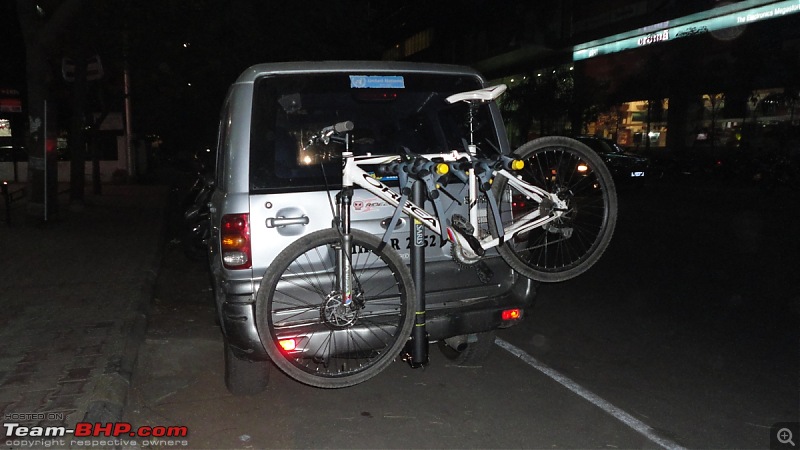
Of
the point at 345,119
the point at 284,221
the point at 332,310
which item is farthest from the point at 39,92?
the point at 332,310

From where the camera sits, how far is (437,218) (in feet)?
14.2

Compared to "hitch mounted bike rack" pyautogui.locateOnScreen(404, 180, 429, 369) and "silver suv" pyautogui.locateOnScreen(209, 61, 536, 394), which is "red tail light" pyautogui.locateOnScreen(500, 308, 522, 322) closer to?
"silver suv" pyautogui.locateOnScreen(209, 61, 536, 394)

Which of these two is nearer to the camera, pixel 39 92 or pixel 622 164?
pixel 39 92

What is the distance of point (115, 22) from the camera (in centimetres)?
1608

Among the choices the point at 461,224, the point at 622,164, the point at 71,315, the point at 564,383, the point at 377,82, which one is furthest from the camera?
the point at 622,164

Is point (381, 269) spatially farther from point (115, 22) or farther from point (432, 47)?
point (432, 47)

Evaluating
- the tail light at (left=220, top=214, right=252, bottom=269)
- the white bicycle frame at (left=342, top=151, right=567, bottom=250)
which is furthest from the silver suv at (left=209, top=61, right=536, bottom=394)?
the white bicycle frame at (left=342, top=151, right=567, bottom=250)

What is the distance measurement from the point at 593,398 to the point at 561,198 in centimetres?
148

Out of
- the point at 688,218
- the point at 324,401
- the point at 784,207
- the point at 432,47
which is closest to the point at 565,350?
the point at 324,401

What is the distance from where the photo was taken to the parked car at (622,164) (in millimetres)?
19891

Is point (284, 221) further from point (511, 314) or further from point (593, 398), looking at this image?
point (593, 398)

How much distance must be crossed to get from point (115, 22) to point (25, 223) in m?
5.14

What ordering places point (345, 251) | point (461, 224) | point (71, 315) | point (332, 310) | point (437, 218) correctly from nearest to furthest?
point (345, 251) < point (332, 310) < point (437, 218) < point (461, 224) < point (71, 315)

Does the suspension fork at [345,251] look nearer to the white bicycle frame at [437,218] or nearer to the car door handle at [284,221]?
the white bicycle frame at [437,218]
